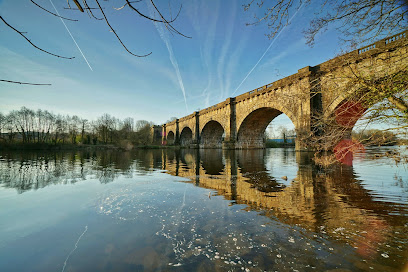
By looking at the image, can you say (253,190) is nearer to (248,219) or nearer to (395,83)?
(248,219)

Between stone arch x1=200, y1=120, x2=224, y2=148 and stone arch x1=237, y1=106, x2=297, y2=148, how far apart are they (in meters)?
11.6

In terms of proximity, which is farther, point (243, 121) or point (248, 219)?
point (243, 121)

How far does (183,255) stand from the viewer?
8.65 feet

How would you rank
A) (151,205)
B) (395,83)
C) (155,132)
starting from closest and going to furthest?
(395,83) < (151,205) < (155,132)

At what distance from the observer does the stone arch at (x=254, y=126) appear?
27.0m

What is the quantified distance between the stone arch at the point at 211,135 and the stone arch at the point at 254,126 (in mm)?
11602

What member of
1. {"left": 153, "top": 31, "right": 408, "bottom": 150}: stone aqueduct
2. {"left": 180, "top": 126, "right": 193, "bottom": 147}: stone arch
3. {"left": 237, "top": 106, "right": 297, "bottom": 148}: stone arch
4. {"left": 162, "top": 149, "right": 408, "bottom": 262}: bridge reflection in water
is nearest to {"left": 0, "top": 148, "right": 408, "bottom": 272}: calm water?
{"left": 162, "top": 149, "right": 408, "bottom": 262}: bridge reflection in water

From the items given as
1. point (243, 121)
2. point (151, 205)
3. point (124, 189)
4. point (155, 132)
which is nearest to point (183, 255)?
point (151, 205)

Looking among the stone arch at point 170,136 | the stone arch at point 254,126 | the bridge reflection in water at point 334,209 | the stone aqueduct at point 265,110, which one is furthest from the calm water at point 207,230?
the stone arch at point 170,136

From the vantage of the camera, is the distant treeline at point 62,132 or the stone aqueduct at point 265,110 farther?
the distant treeline at point 62,132

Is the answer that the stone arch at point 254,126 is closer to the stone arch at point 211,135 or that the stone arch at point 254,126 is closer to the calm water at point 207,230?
the stone arch at point 211,135

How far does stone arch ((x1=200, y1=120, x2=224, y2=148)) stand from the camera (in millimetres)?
43838

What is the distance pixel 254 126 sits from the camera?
104 ft

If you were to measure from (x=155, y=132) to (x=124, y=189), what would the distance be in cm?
8879
